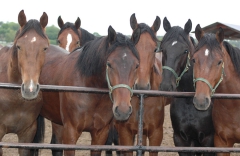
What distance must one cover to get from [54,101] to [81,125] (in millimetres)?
843

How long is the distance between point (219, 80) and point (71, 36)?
375 cm

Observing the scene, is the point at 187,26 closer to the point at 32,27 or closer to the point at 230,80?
the point at 230,80

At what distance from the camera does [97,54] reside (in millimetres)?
3525

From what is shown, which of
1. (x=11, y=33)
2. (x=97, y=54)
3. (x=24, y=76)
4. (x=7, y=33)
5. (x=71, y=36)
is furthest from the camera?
(x=7, y=33)

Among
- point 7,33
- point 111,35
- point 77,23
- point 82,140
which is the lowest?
point 82,140

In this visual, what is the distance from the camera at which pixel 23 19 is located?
11.6ft

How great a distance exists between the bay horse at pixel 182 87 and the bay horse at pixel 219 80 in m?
0.36

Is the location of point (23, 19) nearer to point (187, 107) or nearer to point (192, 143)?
point (187, 107)

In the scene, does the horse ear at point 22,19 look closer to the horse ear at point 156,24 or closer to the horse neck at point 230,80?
the horse ear at point 156,24

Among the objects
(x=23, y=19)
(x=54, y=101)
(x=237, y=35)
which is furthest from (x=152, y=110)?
(x=237, y=35)

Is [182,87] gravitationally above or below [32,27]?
below

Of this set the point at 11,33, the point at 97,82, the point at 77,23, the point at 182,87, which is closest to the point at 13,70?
the point at 97,82

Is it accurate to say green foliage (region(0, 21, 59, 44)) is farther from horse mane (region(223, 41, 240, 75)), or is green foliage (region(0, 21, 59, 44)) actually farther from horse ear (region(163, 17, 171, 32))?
horse mane (region(223, 41, 240, 75))

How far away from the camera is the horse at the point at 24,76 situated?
3.10 meters
